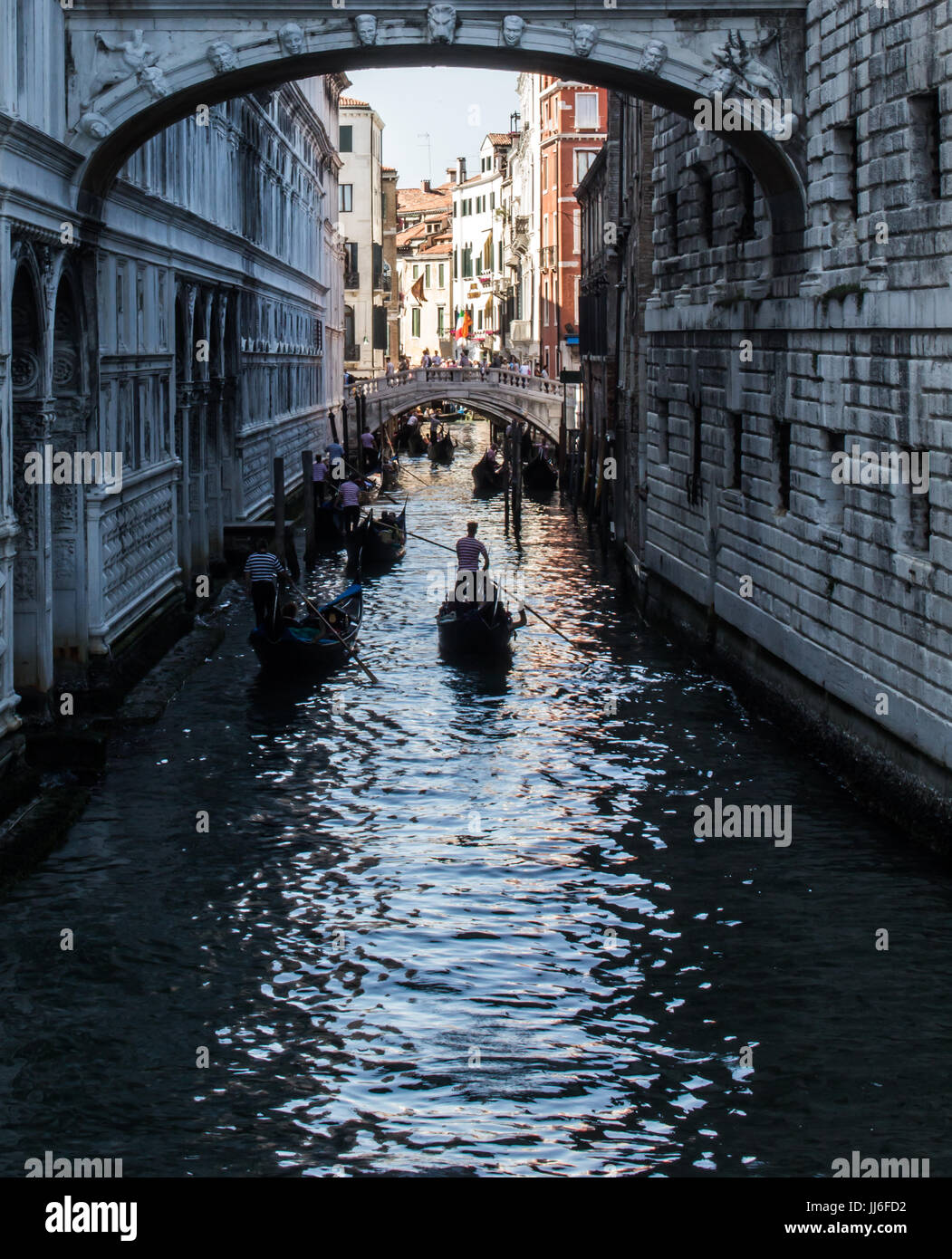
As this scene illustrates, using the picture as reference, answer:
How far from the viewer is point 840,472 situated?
14.0m

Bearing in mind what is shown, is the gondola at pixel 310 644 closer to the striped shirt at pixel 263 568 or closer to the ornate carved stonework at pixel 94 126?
the striped shirt at pixel 263 568

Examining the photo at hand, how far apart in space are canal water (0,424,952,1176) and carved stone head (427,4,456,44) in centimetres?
571

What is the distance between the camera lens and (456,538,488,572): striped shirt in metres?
19.8

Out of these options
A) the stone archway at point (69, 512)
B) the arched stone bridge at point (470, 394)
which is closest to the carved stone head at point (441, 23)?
the stone archway at point (69, 512)

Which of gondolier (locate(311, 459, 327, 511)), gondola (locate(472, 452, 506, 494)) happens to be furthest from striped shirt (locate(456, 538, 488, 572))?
gondola (locate(472, 452, 506, 494))

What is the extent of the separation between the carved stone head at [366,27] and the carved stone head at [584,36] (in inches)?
62.7

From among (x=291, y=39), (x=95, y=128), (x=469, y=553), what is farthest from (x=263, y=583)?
(x=291, y=39)

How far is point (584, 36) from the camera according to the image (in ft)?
48.5

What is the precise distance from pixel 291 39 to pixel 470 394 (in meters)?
36.4

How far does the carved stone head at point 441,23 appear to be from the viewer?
14.8 m

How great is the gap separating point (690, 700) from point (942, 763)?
5.74 meters

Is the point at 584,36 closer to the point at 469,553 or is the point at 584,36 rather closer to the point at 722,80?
the point at 722,80

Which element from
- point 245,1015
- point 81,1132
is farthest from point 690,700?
point 81,1132

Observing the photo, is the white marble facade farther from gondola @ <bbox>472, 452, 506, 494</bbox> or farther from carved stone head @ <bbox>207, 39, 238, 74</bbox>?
gondola @ <bbox>472, 452, 506, 494</bbox>
